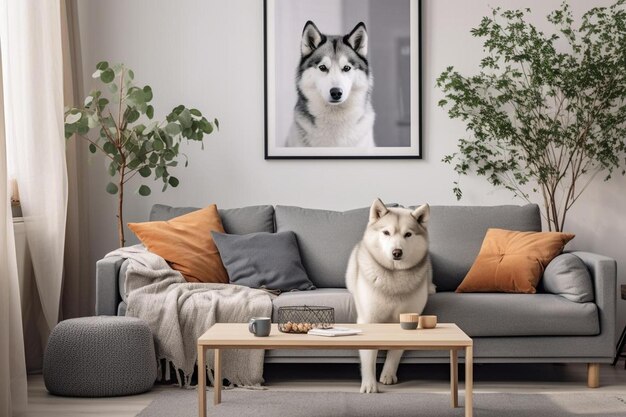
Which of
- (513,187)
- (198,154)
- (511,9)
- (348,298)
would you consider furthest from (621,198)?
(198,154)

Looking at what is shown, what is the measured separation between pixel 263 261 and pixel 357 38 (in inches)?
59.9

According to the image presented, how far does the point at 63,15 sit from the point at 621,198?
11.0 ft

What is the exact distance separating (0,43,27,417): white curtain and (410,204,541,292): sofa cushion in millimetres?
2135

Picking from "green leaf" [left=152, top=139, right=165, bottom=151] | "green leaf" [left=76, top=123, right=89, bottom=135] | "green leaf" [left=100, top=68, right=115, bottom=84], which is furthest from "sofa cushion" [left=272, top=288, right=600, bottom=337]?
"green leaf" [left=100, top=68, right=115, bottom=84]

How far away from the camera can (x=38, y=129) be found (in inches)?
170

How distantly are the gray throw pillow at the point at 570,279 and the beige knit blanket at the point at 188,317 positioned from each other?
135 cm

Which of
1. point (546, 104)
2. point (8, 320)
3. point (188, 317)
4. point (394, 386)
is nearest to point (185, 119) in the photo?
point (188, 317)

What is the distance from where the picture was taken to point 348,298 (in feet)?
13.7

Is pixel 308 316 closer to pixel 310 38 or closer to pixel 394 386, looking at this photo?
pixel 394 386

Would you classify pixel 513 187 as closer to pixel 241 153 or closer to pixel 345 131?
pixel 345 131

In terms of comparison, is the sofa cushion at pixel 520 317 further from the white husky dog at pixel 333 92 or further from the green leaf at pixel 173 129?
the green leaf at pixel 173 129

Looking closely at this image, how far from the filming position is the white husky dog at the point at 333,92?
5.22 meters

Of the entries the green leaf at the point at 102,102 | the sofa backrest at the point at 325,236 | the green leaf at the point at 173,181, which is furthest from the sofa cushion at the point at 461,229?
the green leaf at the point at 102,102

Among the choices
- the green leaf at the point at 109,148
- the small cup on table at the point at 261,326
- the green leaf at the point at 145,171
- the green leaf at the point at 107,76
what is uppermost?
the green leaf at the point at 107,76
